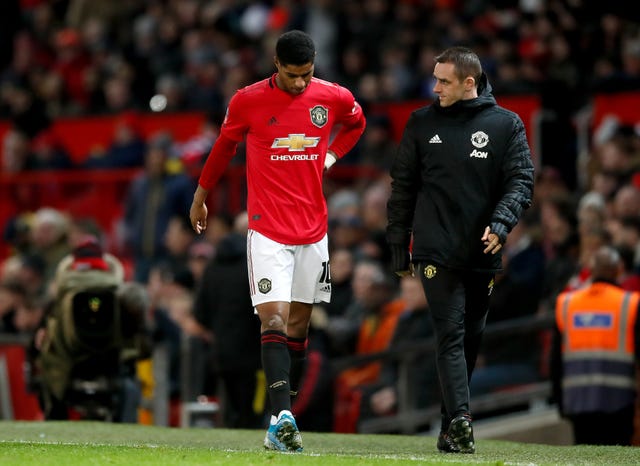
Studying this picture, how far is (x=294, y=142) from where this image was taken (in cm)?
969

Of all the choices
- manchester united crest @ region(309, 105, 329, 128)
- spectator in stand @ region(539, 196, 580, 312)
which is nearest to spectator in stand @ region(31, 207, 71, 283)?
spectator in stand @ region(539, 196, 580, 312)

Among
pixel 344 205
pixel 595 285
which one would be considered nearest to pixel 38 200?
pixel 344 205

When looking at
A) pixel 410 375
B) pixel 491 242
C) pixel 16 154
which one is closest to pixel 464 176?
pixel 491 242

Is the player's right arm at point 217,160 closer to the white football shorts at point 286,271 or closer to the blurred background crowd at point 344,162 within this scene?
the white football shorts at point 286,271

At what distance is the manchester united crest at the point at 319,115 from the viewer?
32.0ft

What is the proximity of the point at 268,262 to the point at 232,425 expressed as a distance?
4.70m

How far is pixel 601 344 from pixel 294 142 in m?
3.35

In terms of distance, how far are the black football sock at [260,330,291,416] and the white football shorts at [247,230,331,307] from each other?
23 centimetres

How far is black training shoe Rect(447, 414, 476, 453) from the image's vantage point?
930cm

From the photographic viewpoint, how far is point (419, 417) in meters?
13.9

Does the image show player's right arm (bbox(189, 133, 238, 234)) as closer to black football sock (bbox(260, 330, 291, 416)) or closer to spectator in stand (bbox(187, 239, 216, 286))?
black football sock (bbox(260, 330, 291, 416))

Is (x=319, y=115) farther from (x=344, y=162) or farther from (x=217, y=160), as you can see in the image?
(x=344, y=162)

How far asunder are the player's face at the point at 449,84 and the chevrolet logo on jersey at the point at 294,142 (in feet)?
2.73

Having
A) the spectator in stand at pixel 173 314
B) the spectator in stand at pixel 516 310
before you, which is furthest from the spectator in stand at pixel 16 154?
the spectator in stand at pixel 516 310
